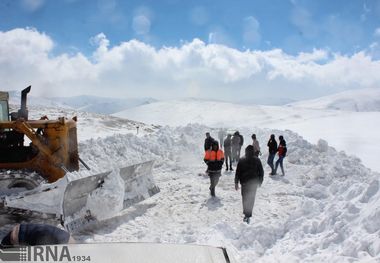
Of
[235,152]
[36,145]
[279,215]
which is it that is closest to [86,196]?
[36,145]

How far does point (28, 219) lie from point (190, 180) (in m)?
6.95

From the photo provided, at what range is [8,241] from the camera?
120 inches

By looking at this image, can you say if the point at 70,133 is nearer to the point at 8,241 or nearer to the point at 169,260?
the point at 8,241

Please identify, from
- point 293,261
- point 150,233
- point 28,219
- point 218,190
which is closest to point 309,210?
point 293,261

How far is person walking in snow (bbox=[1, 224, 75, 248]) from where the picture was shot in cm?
303

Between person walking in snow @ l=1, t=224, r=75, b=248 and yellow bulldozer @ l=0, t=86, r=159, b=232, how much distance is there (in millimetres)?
4155

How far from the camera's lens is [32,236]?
3.07 metres

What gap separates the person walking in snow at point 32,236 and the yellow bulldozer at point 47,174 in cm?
416

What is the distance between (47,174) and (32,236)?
18.8 feet

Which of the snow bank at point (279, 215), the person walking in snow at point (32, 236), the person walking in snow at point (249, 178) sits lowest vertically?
the snow bank at point (279, 215)

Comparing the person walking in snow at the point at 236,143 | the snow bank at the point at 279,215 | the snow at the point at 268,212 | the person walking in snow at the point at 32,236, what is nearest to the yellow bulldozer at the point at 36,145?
the snow at the point at 268,212

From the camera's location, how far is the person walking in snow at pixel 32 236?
3.03 m

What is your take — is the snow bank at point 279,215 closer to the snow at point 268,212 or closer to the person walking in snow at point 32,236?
the snow at point 268,212

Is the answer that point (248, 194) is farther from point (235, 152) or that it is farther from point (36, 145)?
point (235, 152)
